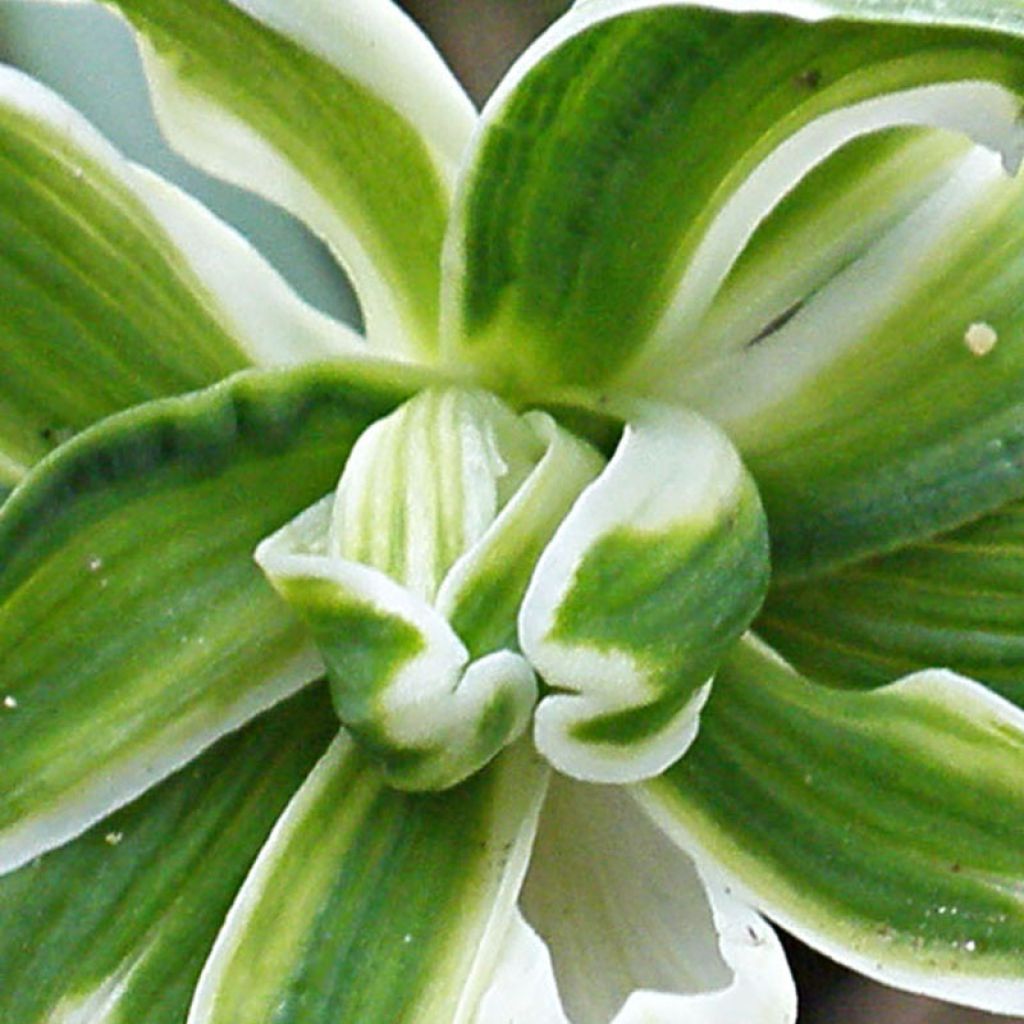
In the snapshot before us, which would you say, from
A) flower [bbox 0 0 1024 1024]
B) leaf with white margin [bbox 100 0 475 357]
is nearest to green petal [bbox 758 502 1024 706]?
flower [bbox 0 0 1024 1024]

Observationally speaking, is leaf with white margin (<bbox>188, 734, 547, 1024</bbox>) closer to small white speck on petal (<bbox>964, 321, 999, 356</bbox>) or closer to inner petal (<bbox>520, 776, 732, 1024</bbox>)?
inner petal (<bbox>520, 776, 732, 1024</bbox>)

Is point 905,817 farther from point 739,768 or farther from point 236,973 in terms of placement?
point 236,973

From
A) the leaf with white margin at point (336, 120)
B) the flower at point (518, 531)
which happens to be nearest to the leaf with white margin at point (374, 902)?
the flower at point (518, 531)

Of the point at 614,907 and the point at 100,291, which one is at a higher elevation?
the point at 100,291

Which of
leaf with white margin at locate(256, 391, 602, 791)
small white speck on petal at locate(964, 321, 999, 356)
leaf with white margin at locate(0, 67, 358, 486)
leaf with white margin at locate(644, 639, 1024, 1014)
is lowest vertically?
leaf with white margin at locate(644, 639, 1024, 1014)

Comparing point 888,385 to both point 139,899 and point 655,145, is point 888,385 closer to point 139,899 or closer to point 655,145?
point 655,145

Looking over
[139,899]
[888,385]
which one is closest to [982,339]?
[888,385]
